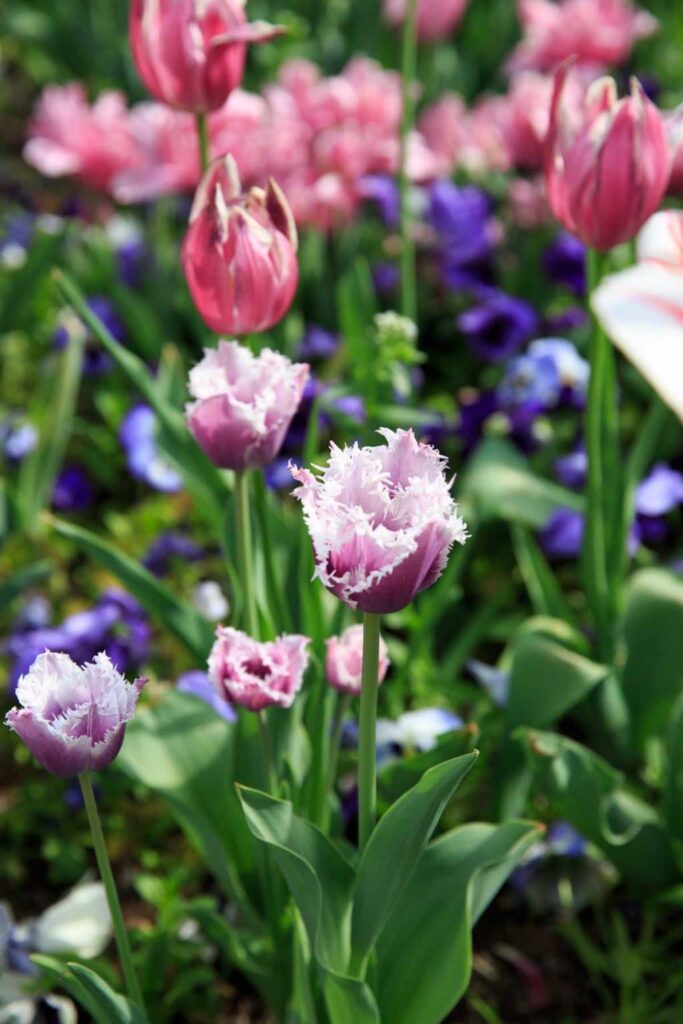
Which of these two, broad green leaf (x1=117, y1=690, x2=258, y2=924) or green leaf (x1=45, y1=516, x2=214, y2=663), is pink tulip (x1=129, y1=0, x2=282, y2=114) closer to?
green leaf (x1=45, y1=516, x2=214, y2=663)

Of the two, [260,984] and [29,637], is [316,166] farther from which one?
[260,984]

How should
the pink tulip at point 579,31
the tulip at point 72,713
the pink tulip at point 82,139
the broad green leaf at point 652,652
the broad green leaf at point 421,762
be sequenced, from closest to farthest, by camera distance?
the tulip at point 72,713 → the broad green leaf at point 421,762 → the broad green leaf at point 652,652 → the pink tulip at point 82,139 → the pink tulip at point 579,31

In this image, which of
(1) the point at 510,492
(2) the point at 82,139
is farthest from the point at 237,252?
(2) the point at 82,139

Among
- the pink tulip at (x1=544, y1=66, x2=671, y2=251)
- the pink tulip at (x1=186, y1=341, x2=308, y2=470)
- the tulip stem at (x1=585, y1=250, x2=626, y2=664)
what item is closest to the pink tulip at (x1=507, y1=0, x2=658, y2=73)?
the tulip stem at (x1=585, y1=250, x2=626, y2=664)

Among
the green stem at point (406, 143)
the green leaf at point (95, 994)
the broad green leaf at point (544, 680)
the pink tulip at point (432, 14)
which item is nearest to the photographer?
the green leaf at point (95, 994)

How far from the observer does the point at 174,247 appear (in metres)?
2.56

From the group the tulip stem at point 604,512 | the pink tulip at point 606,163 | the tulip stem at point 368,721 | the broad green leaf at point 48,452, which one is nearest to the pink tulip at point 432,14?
the broad green leaf at point 48,452

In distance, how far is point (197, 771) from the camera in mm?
1248

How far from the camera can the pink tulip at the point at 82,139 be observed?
91.8 inches

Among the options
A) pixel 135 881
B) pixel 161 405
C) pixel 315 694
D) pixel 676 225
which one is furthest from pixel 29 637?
pixel 676 225

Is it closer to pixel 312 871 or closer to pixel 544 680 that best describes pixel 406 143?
pixel 544 680

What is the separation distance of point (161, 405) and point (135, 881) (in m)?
0.58

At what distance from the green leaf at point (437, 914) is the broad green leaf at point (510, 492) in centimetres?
63

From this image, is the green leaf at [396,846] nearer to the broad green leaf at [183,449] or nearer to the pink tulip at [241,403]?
the pink tulip at [241,403]
